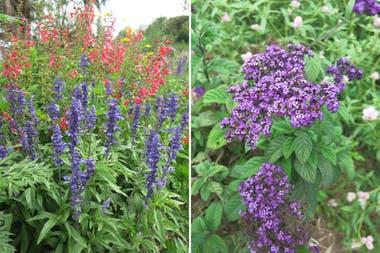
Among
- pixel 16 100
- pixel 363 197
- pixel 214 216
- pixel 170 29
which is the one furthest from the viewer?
pixel 170 29

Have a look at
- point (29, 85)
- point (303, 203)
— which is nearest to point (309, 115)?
point (303, 203)

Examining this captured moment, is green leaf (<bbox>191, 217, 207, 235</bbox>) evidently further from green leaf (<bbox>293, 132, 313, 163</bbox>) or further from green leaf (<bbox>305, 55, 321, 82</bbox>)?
green leaf (<bbox>305, 55, 321, 82</bbox>)

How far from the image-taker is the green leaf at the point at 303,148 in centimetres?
204

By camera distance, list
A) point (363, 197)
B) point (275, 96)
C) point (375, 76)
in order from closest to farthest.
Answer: point (275, 96) < point (363, 197) < point (375, 76)

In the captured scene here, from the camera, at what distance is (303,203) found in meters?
2.13

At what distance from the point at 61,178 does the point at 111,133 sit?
29 centimetres

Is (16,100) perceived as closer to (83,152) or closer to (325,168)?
(83,152)

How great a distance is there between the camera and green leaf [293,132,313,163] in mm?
2045

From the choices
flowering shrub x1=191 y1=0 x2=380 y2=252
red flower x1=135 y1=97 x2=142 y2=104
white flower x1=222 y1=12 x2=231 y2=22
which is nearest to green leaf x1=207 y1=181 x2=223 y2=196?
flowering shrub x1=191 y1=0 x2=380 y2=252

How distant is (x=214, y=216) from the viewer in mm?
2297

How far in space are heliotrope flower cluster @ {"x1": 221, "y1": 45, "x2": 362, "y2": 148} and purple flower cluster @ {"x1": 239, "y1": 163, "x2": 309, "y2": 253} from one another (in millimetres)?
180

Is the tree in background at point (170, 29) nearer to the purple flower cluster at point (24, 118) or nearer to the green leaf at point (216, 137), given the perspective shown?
the green leaf at point (216, 137)

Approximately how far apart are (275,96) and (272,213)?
44 cm

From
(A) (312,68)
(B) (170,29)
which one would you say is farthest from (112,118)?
(B) (170,29)
